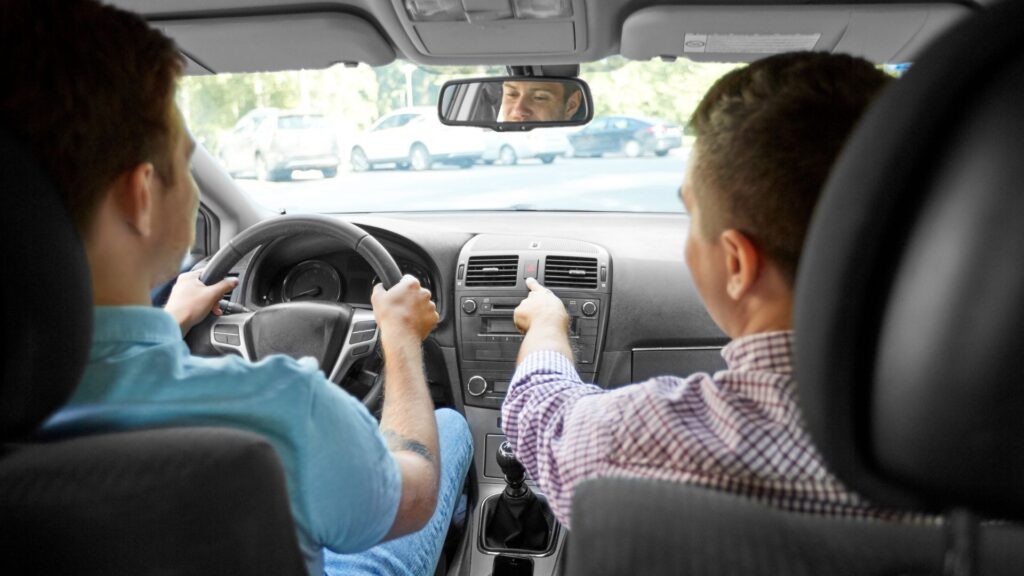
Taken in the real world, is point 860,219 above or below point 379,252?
above

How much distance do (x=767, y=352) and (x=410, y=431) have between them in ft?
2.83

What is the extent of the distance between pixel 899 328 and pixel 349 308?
6.46ft

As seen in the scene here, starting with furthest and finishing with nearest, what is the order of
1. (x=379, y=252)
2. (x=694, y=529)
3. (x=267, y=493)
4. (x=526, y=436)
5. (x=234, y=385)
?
1. (x=379, y=252)
2. (x=526, y=436)
3. (x=234, y=385)
4. (x=267, y=493)
5. (x=694, y=529)

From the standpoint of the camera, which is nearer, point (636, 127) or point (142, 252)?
point (142, 252)

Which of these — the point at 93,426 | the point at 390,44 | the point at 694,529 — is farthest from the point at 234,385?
the point at 390,44

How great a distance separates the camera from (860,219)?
2.71ft

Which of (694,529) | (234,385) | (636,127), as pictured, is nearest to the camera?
(694,529)

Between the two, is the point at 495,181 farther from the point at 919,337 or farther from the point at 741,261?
the point at 919,337

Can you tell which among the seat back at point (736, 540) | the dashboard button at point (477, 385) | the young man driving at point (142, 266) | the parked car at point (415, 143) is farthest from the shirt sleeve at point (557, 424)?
the parked car at point (415, 143)

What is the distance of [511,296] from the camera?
3.20 m

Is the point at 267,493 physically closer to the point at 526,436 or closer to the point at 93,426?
the point at 93,426

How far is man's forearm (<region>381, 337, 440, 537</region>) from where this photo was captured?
158 centimetres

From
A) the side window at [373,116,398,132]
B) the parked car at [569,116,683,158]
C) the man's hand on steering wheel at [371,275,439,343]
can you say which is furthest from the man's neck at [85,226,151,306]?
the side window at [373,116,398,132]

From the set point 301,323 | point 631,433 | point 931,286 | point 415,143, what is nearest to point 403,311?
point 301,323
